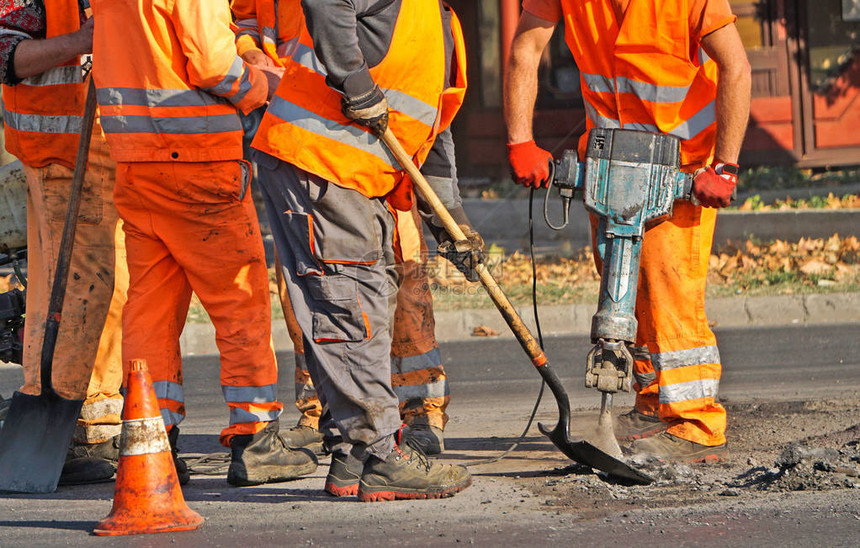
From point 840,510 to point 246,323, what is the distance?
213 cm

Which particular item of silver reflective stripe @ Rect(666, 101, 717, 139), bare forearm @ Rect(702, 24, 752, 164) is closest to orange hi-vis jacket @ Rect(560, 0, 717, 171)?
silver reflective stripe @ Rect(666, 101, 717, 139)

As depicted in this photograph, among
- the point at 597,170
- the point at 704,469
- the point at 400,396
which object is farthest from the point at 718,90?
the point at 400,396

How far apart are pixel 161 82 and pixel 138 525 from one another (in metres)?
1.57

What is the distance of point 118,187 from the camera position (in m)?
4.45

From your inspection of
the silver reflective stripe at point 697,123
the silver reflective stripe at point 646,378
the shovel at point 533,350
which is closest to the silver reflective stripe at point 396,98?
the shovel at point 533,350

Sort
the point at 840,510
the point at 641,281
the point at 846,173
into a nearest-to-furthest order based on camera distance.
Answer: the point at 840,510
the point at 641,281
the point at 846,173

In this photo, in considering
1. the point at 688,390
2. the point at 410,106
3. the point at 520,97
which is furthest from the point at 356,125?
the point at 688,390

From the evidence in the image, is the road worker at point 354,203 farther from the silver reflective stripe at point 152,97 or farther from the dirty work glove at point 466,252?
the silver reflective stripe at point 152,97

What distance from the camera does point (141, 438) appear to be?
3824 mm

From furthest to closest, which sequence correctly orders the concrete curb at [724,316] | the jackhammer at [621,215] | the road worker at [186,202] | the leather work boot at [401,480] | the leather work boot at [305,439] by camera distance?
the concrete curb at [724,316] < the leather work boot at [305,439] < the jackhammer at [621,215] < the road worker at [186,202] < the leather work boot at [401,480]

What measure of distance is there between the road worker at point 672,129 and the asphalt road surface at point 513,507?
31 centimetres

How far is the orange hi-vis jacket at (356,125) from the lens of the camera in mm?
3945

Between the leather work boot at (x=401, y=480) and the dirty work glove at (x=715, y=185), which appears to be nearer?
the leather work boot at (x=401, y=480)

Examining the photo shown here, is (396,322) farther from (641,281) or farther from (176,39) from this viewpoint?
(176,39)
